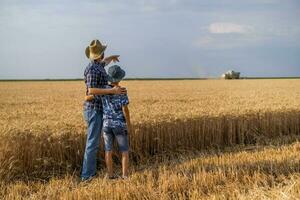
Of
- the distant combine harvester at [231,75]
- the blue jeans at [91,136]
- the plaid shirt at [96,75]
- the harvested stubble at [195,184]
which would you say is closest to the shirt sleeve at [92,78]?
the plaid shirt at [96,75]

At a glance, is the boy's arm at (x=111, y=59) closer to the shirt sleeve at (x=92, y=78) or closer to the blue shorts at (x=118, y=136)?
the shirt sleeve at (x=92, y=78)

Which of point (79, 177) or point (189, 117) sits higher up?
point (189, 117)

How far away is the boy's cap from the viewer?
7867mm

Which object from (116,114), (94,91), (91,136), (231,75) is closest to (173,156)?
(91,136)

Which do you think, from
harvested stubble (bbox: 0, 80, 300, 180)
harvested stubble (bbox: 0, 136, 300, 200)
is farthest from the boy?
harvested stubble (bbox: 0, 80, 300, 180)

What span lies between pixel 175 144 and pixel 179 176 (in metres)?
3.55

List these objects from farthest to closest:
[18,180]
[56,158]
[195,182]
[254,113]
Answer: [254,113] < [56,158] < [18,180] < [195,182]

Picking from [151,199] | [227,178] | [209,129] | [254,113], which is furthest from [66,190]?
[254,113]

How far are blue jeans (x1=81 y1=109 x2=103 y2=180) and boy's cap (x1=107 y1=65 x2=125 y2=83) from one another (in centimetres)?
75

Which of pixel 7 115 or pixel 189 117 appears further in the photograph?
pixel 7 115

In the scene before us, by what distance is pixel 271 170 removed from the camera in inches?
312

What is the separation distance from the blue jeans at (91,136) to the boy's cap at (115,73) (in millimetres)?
754

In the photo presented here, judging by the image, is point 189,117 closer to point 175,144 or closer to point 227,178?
point 175,144

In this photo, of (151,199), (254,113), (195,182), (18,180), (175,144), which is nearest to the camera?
(151,199)
